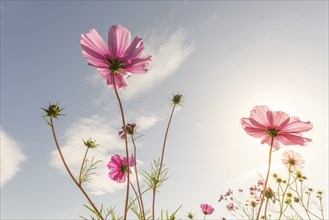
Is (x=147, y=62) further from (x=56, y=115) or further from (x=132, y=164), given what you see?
(x=132, y=164)

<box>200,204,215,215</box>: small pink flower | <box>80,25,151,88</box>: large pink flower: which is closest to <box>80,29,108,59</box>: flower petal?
<box>80,25,151,88</box>: large pink flower

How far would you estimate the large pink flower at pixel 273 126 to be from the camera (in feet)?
3.65

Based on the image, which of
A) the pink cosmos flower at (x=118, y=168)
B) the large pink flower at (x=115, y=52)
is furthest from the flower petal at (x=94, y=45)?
the pink cosmos flower at (x=118, y=168)

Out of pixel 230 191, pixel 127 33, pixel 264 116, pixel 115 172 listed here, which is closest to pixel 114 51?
pixel 127 33

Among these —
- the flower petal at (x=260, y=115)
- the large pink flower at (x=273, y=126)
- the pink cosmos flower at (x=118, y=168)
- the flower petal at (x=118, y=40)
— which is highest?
the flower petal at (x=118, y=40)

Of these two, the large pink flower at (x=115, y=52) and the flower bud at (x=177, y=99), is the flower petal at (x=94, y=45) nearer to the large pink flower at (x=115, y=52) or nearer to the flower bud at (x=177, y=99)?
the large pink flower at (x=115, y=52)

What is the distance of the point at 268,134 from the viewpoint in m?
1.18

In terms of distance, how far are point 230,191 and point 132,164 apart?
189 inches

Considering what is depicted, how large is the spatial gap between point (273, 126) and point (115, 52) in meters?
0.69

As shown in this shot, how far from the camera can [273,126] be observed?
1.14 metres

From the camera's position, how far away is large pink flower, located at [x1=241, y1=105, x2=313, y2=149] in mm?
1112

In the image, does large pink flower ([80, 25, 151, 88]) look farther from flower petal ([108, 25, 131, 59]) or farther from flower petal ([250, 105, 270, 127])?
flower petal ([250, 105, 270, 127])

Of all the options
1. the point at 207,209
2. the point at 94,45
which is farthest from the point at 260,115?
the point at 207,209

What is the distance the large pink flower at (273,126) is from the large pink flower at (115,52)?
48cm
